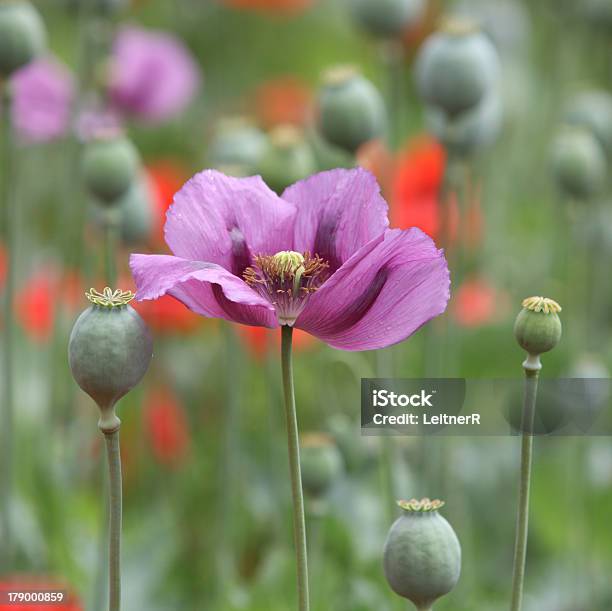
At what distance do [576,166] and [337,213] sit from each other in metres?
0.49

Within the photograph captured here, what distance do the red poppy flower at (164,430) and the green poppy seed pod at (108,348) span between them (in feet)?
2.50

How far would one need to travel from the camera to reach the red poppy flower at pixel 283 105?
198 cm

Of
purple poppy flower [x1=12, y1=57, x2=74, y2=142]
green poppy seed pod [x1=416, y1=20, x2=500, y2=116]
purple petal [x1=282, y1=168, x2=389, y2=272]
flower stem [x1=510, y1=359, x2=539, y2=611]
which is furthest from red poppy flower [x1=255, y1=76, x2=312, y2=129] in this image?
flower stem [x1=510, y1=359, x2=539, y2=611]

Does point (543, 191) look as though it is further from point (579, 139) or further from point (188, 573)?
point (188, 573)

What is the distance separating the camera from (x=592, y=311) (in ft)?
3.95

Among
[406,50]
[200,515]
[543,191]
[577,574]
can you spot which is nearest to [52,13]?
[406,50]

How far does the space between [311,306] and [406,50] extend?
65.9 inches

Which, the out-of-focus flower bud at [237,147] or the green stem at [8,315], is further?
the out-of-focus flower bud at [237,147]

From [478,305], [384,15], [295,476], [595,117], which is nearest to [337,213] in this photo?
[295,476]

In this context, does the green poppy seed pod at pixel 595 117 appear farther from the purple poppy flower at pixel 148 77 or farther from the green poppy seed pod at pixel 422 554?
the green poppy seed pod at pixel 422 554

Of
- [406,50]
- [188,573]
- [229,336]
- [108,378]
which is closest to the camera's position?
[108,378]

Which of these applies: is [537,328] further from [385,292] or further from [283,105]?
[283,105]

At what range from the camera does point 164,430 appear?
4.18ft

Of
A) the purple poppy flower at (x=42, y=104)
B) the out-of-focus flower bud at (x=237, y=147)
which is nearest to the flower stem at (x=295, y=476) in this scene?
the out-of-focus flower bud at (x=237, y=147)
